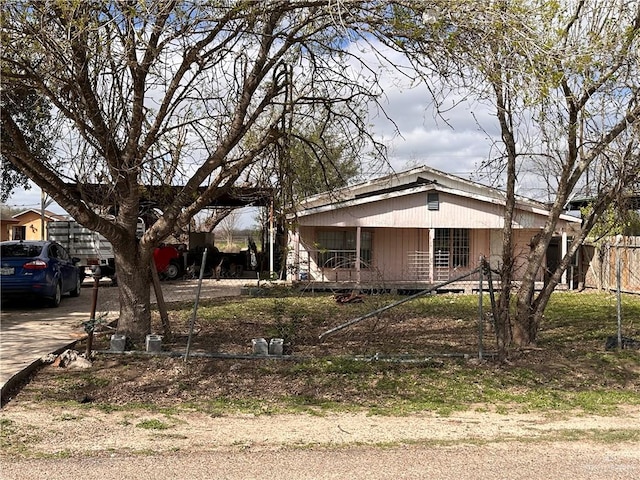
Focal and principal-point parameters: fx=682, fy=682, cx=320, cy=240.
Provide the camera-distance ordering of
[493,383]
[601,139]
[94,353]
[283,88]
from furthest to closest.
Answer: [283,88] → [601,139] → [94,353] → [493,383]

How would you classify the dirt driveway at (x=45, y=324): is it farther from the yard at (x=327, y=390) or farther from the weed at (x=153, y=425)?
the weed at (x=153, y=425)

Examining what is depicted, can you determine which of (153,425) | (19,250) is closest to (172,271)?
(19,250)

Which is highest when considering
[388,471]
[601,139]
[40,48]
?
[40,48]

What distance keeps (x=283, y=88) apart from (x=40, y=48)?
377cm

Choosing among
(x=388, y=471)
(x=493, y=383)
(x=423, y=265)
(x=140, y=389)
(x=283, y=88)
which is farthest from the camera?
(x=423, y=265)

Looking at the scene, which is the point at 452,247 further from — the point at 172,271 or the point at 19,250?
→ the point at 19,250

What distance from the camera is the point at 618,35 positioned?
9.37 metres

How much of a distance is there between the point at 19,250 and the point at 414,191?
12156mm

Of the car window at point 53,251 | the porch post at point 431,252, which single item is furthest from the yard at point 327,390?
the porch post at point 431,252

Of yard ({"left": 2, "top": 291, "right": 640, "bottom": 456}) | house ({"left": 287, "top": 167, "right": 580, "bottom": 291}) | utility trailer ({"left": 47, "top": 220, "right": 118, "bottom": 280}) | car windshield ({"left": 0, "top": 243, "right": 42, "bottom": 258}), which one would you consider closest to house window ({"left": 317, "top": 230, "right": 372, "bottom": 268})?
house ({"left": 287, "top": 167, "right": 580, "bottom": 291})

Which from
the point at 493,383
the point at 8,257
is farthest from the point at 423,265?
the point at 493,383

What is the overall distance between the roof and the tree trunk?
36.3ft

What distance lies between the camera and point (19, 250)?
1524 centimetres

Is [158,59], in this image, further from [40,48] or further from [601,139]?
[601,139]
